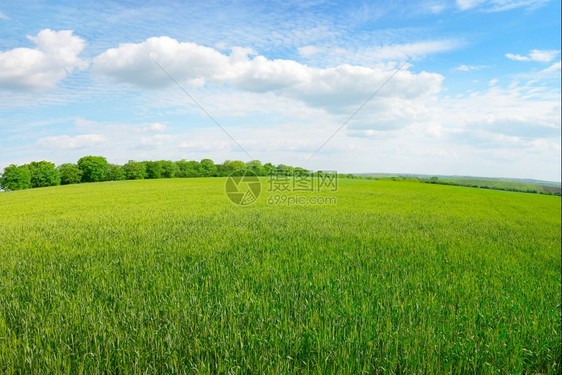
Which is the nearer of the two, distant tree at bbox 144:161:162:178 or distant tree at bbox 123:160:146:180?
distant tree at bbox 123:160:146:180

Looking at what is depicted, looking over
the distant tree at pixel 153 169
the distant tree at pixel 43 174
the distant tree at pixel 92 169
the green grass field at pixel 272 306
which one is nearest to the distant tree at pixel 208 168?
the distant tree at pixel 153 169

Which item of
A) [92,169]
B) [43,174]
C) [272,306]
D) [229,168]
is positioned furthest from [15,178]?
[272,306]

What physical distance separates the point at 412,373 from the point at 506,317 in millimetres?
Answer: 2318

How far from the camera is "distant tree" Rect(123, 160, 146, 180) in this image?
5794 cm

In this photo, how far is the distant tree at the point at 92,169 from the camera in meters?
53.8

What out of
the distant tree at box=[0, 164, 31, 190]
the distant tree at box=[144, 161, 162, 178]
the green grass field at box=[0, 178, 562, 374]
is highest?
the distant tree at box=[144, 161, 162, 178]

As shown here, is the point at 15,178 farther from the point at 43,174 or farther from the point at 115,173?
the point at 115,173

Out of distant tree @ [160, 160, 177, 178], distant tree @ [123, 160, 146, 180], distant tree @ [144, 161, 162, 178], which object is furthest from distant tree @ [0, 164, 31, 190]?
distant tree @ [160, 160, 177, 178]

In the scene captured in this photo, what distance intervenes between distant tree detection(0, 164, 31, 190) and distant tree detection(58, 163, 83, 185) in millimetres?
5308

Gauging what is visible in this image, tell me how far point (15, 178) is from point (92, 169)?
11.1 m

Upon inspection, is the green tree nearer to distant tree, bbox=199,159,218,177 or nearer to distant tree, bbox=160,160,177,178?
distant tree, bbox=199,159,218,177

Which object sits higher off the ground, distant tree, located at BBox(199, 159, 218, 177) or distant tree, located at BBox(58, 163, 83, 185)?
distant tree, located at BBox(199, 159, 218, 177)

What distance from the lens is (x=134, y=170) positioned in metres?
59.1

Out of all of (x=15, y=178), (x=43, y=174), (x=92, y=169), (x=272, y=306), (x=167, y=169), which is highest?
(x=167, y=169)
